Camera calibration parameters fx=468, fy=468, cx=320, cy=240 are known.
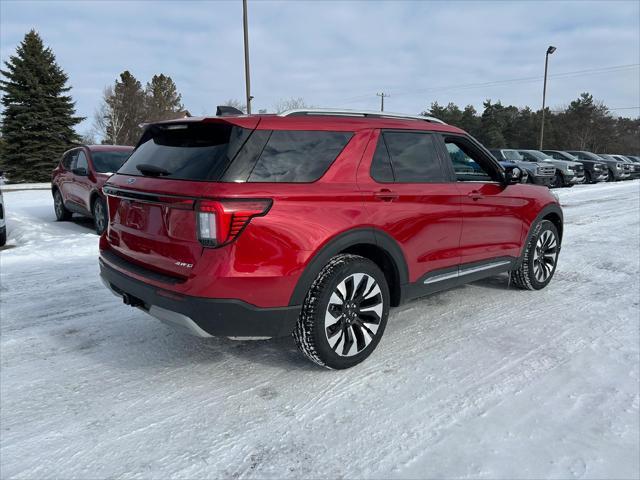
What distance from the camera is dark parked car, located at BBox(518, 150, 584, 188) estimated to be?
775 inches

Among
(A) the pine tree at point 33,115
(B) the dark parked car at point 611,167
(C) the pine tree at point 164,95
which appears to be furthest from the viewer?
(C) the pine tree at point 164,95

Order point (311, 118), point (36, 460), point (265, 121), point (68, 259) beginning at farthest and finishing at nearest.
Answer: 1. point (68, 259)
2. point (311, 118)
3. point (265, 121)
4. point (36, 460)

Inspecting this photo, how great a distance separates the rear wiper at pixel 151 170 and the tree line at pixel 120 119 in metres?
11.8

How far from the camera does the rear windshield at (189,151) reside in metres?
2.80

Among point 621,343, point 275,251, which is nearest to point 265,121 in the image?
point 275,251

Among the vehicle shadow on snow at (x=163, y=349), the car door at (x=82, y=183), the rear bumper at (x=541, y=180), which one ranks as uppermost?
the car door at (x=82, y=183)

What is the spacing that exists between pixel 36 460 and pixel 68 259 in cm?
473

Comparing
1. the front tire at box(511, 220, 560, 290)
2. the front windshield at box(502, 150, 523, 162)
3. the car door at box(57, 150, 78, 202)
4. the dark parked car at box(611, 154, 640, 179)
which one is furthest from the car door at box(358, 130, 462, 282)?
the dark parked car at box(611, 154, 640, 179)

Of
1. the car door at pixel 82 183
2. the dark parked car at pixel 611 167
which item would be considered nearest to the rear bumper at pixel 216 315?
the car door at pixel 82 183

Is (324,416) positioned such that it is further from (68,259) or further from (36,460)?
(68,259)

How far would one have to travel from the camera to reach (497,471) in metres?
2.20

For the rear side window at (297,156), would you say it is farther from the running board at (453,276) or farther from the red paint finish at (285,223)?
the running board at (453,276)

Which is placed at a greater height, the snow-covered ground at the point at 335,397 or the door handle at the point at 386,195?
the door handle at the point at 386,195

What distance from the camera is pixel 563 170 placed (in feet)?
64.5
